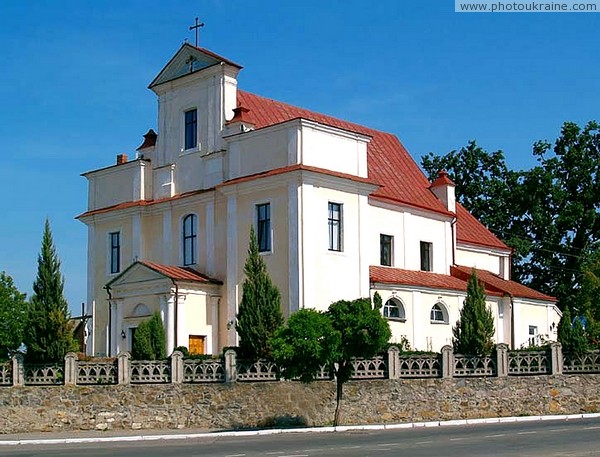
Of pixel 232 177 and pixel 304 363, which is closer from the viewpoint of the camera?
pixel 304 363

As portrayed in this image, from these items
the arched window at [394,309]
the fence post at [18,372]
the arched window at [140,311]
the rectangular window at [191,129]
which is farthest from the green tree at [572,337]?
the fence post at [18,372]

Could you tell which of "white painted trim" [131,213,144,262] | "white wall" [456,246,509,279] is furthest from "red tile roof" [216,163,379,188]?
"white wall" [456,246,509,279]

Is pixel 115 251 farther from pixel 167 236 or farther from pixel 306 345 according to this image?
pixel 306 345

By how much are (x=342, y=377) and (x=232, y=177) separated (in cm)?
1191

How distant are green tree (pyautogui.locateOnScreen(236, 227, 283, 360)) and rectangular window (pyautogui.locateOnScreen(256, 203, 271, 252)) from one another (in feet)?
13.6

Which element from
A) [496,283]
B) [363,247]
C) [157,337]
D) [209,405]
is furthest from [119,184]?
[496,283]

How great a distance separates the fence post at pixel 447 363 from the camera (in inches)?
1174

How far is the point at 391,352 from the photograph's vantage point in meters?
29.1

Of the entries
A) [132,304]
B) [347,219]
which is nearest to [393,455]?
[347,219]

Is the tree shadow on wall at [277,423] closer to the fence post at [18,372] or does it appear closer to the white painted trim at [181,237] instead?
the fence post at [18,372]

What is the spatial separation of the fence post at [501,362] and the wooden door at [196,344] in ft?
39.0

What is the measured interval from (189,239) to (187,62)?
25.2 ft

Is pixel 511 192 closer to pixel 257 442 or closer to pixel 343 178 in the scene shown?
pixel 343 178

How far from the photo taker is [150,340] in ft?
112
